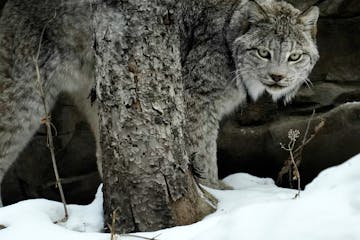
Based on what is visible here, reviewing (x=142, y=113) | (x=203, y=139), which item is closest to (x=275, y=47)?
(x=203, y=139)

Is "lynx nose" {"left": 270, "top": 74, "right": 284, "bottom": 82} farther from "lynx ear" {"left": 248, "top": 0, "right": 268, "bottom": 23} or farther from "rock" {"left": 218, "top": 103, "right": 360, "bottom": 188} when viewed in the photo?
"rock" {"left": 218, "top": 103, "right": 360, "bottom": 188}

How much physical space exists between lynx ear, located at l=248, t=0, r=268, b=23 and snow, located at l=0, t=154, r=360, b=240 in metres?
1.62

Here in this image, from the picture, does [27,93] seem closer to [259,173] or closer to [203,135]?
[203,135]

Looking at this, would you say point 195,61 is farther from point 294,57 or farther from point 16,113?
point 16,113

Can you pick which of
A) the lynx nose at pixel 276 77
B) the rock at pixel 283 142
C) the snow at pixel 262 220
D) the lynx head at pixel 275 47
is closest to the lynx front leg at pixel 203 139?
the lynx head at pixel 275 47

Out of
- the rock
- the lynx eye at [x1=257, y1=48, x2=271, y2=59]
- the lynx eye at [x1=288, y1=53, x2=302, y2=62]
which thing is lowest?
the rock

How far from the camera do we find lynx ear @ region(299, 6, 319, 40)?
16.1 ft

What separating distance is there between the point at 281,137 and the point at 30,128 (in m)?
2.13

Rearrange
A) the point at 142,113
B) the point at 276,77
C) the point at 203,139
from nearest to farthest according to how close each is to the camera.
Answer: the point at 142,113 < the point at 276,77 < the point at 203,139

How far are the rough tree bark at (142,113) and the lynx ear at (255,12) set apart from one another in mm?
1474

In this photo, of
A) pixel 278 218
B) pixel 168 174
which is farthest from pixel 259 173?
pixel 278 218

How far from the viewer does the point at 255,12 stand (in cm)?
495

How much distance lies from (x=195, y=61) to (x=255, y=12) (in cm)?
56

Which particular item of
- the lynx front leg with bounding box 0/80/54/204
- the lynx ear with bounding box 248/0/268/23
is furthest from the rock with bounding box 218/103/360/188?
the lynx front leg with bounding box 0/80/54/204
